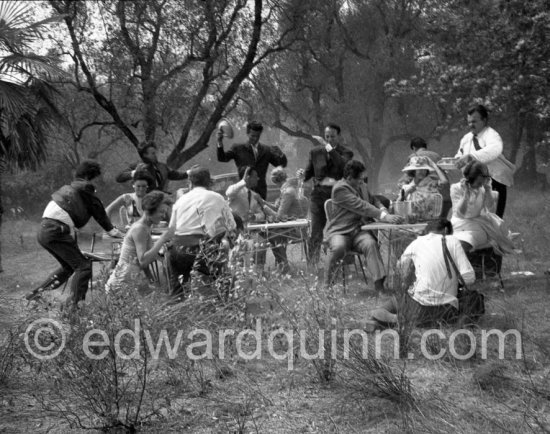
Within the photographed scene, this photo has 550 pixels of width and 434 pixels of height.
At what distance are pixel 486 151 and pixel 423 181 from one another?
0.67m

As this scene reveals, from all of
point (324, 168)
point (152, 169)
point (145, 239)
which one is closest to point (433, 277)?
point (145, 239)

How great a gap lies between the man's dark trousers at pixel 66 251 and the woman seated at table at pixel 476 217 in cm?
322

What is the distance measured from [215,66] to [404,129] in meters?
13.9

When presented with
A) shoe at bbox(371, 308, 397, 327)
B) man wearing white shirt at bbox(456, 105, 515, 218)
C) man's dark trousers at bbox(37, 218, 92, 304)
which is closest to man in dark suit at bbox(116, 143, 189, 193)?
man's dark trousers at bbox(37, 218, 92, 304)

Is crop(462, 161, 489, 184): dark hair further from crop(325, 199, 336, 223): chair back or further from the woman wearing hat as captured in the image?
crop(325, 199, 336, 223): chair back

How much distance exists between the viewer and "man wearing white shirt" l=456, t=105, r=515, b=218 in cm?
682

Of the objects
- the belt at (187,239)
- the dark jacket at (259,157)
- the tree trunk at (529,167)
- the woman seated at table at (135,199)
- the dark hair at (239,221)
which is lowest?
the tree trunk at (529,167)

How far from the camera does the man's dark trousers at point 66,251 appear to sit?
19.8ft

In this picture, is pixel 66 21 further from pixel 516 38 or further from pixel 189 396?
pixel 189 396

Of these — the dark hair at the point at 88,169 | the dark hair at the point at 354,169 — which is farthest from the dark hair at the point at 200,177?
the dark hair at the point at 354,169

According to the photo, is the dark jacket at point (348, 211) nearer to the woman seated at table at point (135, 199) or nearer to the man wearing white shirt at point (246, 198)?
the man wearing white shirt at point (246, 198)

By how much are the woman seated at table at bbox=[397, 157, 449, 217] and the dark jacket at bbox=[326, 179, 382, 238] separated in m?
0.66

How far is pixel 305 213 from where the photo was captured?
8328 mm

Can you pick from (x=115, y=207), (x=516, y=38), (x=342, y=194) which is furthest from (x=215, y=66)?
(x=342, y=194)
